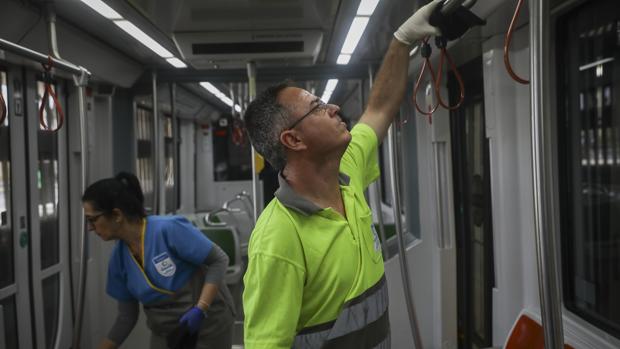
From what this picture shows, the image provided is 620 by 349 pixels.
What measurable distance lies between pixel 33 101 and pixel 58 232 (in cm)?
102

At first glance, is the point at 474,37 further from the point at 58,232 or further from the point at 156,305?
the point at 58,232

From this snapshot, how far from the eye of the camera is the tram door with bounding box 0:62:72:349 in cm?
287

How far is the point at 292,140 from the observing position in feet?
4.57

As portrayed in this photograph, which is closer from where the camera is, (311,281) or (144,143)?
(311,281)

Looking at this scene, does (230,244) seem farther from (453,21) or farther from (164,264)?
(453,21)

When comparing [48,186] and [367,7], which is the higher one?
[367,7]

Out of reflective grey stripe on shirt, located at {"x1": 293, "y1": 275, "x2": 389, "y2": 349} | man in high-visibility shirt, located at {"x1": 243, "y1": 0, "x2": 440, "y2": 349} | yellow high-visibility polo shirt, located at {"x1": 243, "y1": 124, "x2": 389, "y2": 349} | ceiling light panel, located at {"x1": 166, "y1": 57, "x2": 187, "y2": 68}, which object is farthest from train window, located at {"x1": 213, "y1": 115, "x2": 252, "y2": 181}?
reflective grey stripe on shirt, located at {"x1": 293, "y1": 275, "x2": 389, "y2": 349}

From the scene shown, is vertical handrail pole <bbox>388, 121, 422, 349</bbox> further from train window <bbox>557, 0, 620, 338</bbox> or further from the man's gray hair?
the man's gray hair

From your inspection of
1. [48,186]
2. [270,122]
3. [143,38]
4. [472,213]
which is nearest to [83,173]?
[143,38]

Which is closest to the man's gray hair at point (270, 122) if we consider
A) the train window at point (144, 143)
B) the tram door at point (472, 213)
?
the tram door at point (472, 213)

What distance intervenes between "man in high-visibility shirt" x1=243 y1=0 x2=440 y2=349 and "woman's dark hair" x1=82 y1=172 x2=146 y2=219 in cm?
100

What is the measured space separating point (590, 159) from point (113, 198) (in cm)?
209

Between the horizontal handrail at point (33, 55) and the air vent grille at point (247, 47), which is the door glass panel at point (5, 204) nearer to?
the horizontal handrail at point (33, 55)

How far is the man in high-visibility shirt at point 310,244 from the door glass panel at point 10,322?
241 cm
